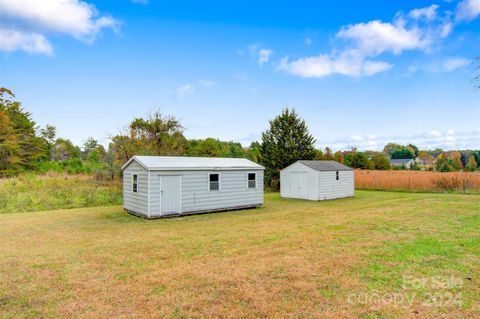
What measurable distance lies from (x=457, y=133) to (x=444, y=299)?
102ft

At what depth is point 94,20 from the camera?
12.5 metres

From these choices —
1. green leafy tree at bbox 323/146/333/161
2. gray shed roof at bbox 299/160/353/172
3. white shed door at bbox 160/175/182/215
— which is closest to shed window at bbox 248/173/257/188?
white shed door at bbox 160/175/182/215

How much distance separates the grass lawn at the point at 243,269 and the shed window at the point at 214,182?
9.83ft

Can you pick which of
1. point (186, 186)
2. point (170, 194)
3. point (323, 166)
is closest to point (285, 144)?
point (323, 166)

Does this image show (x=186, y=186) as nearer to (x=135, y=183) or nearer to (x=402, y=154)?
(x=135, y=183)

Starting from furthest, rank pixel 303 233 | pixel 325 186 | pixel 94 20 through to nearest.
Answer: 1. pixel 325 186
2. pixel 94 20
3. pixel 303 233

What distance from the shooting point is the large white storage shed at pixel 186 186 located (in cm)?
1102

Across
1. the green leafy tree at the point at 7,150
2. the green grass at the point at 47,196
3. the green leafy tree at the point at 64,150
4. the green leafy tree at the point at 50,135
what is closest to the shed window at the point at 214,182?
the green grass at the point at 47,196

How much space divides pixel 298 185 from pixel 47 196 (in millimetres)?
14127

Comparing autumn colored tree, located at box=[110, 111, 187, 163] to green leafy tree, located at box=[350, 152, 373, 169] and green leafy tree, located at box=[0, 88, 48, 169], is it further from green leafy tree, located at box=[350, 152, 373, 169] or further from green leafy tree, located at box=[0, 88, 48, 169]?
green leafy tree, located at box=[350, 152, 373, 169]

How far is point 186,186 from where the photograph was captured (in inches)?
463

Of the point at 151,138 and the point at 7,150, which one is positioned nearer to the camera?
the point at 151,138

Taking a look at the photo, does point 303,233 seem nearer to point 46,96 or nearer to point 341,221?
point 341,221

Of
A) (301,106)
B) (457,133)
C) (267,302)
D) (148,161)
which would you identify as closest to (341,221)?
(267,302)
